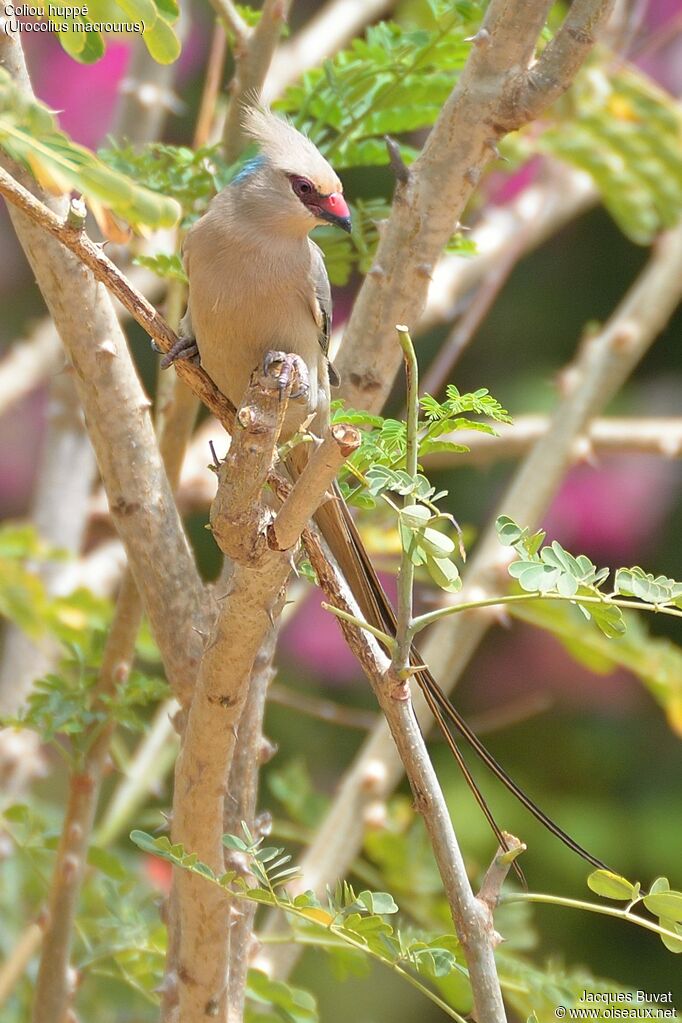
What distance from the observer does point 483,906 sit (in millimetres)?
1264

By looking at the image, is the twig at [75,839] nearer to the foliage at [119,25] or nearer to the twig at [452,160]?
the twig at [452,160]

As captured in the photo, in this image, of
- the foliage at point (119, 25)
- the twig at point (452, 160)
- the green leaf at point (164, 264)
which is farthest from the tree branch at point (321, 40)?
the foliage at point (119, 25)

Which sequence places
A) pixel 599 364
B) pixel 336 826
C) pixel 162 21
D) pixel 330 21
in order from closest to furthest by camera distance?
pixel 162 21, pixel 336 826, pixel 599 364, pixel 330 21

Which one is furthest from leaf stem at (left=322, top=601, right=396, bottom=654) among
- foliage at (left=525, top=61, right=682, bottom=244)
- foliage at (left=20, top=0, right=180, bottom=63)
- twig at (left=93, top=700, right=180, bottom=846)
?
foliage at (left=525, top=61, right=682, bottom=244)

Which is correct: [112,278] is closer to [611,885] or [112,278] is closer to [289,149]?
[289,149]

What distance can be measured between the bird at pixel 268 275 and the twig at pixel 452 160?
0.34ft

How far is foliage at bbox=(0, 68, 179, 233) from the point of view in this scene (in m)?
1.04

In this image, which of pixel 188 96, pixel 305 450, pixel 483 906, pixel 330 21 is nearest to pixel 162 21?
pixel 305 450

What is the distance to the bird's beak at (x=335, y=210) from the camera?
6.31 ft

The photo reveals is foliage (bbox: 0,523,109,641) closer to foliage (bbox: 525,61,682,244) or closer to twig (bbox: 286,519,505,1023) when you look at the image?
twig (bbox: 286,519,505,1023)

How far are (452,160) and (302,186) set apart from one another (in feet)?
1.04

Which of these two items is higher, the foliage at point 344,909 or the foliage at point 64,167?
the foliage at point 64,167

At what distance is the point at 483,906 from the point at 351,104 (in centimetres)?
131

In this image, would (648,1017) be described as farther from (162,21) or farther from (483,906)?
(162,21)
